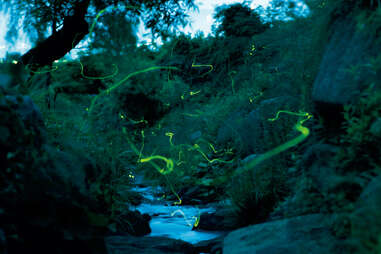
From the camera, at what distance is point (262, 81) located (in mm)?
8633

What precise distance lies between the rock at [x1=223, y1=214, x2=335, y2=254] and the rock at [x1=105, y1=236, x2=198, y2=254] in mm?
531

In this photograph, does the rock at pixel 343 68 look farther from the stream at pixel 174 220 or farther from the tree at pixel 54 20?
the tree at pixel 54 20

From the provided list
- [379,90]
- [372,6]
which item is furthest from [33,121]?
[372,6]

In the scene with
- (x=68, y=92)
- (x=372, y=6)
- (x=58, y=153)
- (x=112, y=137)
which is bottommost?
(x=58, y=153)

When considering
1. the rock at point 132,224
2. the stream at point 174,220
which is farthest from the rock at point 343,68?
the rock at point 132,224

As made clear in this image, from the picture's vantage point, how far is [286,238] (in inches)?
118

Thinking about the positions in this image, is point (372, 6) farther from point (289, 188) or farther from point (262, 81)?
point (262, 81)

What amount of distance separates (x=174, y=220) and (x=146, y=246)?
72.1 inches

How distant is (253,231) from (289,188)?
125cm

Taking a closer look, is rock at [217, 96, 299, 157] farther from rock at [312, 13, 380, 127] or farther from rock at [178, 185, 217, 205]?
rock at [312, 13, 380, 127]

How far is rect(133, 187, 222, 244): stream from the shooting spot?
4.63 meters

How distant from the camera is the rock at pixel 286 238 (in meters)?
2.77

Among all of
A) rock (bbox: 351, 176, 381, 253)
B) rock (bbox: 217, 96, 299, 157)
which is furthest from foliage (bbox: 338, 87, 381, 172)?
rock (bbox: 217, 96, 299, 157)

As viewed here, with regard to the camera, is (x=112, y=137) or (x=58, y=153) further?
(x=112, y=137)
